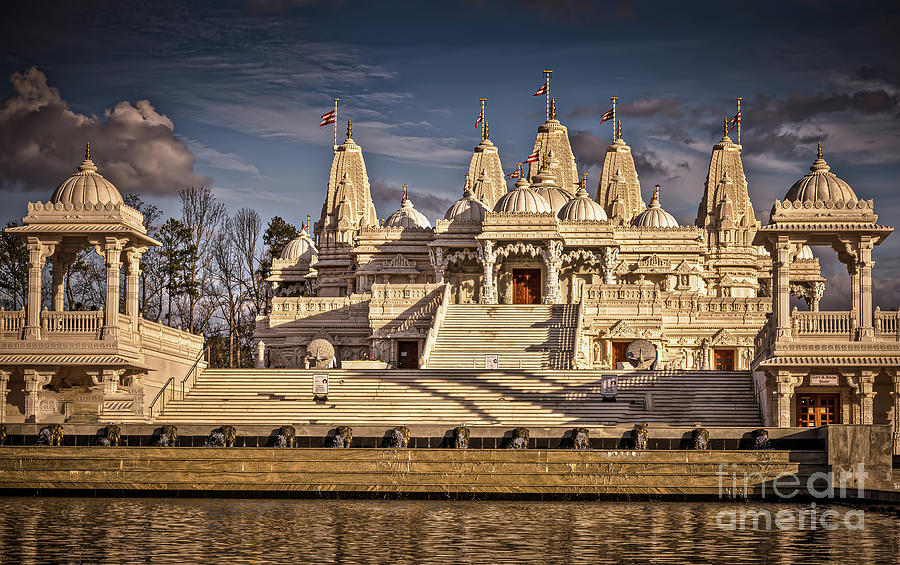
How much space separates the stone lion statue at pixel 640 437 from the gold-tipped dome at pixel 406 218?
39410mm

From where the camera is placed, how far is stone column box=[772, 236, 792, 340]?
40.8 metres

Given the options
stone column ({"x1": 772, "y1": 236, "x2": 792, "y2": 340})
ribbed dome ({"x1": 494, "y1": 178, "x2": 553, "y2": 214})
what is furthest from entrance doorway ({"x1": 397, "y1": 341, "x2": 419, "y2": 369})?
stone column ({"x1": 772, "y1": 236, "x2": 792, "y2": 340})

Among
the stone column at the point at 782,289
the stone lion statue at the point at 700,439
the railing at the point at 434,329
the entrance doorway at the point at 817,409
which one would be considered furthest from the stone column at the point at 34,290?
the entrance doorway at the point at 817,409

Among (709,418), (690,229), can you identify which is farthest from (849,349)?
(690,229)

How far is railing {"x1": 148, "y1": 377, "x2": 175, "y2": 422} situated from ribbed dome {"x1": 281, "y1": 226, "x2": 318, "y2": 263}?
3648cm

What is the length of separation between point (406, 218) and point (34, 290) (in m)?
33.5

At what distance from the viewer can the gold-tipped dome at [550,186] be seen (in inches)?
2874

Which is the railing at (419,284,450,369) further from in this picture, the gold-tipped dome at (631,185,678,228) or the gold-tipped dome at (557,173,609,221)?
the gold-tipped dome at (631,185,678,228)

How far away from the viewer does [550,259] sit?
62.8 m

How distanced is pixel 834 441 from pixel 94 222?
2411 cm

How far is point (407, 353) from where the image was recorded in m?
57.0

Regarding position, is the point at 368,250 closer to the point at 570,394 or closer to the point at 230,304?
the point at 230,304

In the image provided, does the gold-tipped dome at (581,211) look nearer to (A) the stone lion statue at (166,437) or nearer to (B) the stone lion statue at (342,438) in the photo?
(B) the stone lion statue at (342,438)

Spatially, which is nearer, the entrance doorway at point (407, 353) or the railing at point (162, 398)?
the railing at point (162, 398)
